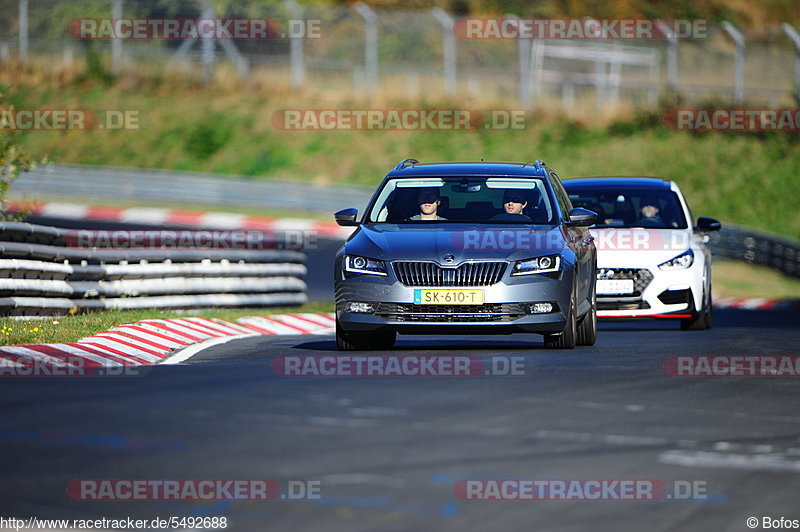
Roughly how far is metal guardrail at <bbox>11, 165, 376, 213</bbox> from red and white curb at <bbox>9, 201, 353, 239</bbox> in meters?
2.03

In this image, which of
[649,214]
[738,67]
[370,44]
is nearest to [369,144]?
[370,44]

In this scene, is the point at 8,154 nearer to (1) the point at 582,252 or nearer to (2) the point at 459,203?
(2) the point at 459,203

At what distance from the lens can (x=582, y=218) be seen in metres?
13.8

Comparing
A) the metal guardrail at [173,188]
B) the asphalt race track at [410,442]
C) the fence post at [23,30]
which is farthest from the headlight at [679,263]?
the fence post at [23,30]

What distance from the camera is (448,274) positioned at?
12727 mm

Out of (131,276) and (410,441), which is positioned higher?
(131,276)

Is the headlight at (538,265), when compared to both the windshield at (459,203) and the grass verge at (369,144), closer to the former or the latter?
the windshield at (459,203)

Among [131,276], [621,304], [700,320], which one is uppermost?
[131,276]

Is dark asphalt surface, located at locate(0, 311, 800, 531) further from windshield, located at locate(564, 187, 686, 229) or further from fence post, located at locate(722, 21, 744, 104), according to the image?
fence post, located at locate(722, 21, 744, 104)

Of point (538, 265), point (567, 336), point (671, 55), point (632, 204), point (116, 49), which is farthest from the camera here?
point (116, 49)

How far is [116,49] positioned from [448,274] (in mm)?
40427

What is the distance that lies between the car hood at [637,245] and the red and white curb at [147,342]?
3256 millimetres

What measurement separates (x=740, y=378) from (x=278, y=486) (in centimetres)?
527

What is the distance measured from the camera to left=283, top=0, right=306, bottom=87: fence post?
139ft
